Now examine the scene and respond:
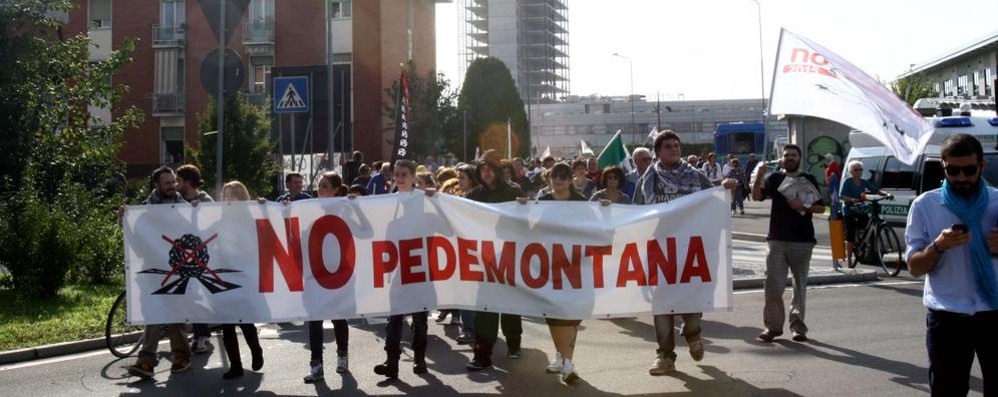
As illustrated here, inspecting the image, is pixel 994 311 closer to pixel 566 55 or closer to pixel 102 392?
pixel 102 392

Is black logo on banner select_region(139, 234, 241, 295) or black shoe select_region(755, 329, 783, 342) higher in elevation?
black logo on banner select_region(139, 234, 241, 295)

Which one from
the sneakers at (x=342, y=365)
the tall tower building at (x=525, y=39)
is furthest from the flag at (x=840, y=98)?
the tall tower building at (x=525, y=39)

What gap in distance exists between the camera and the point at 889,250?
16.2 meters

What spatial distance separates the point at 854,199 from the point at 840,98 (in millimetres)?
9189

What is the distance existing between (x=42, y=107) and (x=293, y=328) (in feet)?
22.7

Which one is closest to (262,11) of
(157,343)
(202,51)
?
(202,51)

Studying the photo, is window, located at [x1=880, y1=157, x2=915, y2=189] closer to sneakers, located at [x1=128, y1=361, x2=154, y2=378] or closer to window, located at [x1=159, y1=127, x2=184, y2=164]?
sneakers, located at [x1=128, y1=361, x2=154, y2=378]

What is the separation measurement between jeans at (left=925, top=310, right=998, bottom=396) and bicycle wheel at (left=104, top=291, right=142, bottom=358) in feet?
23.3

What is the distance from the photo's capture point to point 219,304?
8.55m

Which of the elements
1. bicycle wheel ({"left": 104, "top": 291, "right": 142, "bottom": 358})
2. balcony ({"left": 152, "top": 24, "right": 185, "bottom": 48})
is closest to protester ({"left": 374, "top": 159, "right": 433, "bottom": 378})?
bicycle wheel ({"left": 104, "top": 291, "right": 142, "bottom": 358})

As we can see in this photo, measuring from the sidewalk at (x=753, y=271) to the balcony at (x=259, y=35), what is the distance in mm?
24337

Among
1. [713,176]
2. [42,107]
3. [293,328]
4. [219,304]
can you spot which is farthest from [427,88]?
[219,304]

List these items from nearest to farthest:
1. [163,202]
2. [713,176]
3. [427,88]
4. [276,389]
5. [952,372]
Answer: [952,372] < [276,389] < [163,202] < [713,176] < [427,88]

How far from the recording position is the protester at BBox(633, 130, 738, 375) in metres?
8.51
